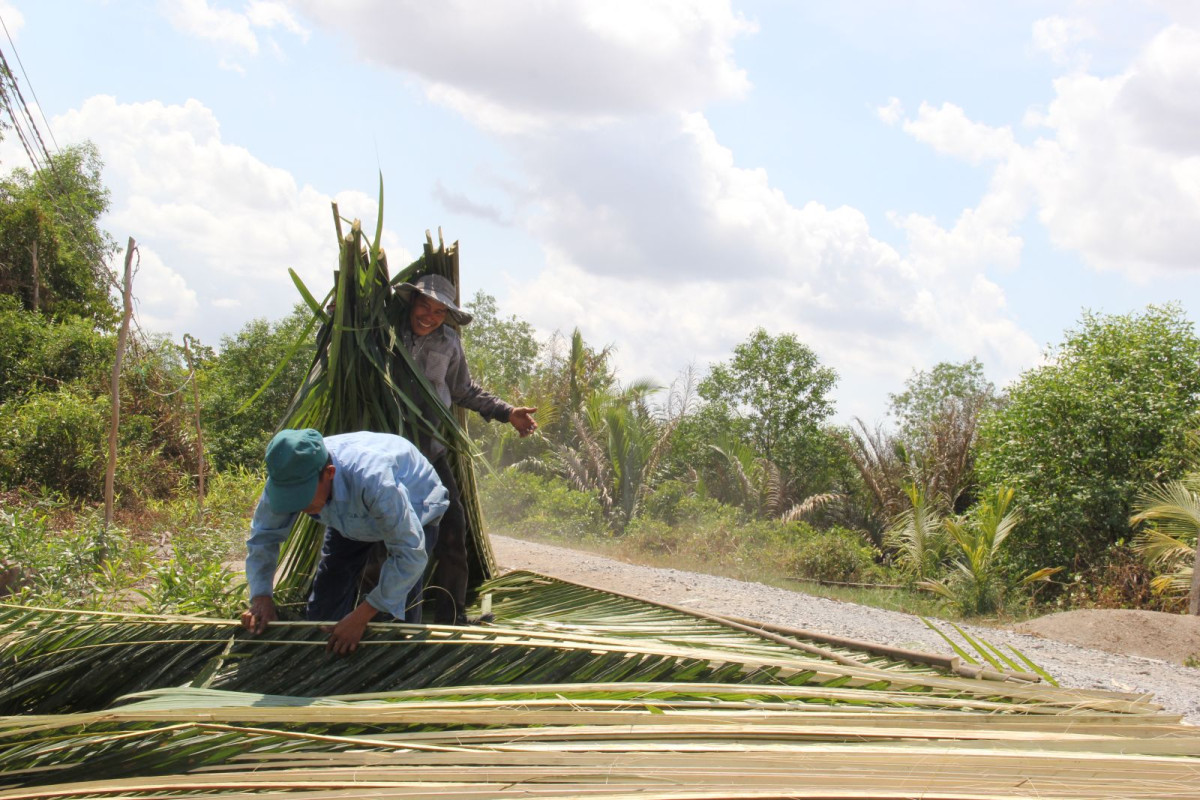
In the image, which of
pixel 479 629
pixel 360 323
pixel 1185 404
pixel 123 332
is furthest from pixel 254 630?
pixel 1185 404

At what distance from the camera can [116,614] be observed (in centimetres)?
255

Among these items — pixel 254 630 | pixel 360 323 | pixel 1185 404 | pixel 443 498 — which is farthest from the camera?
pixel 1185 404

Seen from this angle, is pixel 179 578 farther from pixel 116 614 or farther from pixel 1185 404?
pixel 1185 404

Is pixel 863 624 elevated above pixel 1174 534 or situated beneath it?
situated beneath

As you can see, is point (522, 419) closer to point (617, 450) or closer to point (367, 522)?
point (367, 522)

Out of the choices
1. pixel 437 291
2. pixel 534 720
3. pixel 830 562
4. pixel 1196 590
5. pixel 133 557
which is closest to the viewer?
pixel 534 720

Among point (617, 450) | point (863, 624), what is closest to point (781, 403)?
point (617, 450)

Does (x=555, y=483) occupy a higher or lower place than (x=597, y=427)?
lower

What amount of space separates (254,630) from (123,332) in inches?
142

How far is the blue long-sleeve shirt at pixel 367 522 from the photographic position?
255 centimetres

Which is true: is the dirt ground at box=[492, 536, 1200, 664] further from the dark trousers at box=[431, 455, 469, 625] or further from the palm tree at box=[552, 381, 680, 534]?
the palm tree at box=[552, 381, 680, 534]

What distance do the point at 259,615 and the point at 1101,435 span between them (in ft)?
34.1

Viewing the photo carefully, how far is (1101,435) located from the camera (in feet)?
34.1

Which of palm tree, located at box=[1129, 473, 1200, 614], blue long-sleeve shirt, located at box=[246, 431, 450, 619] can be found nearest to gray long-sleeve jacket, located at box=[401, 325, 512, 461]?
blue long-sleeve shirt, located at box=[246, 431, 450, 619]
